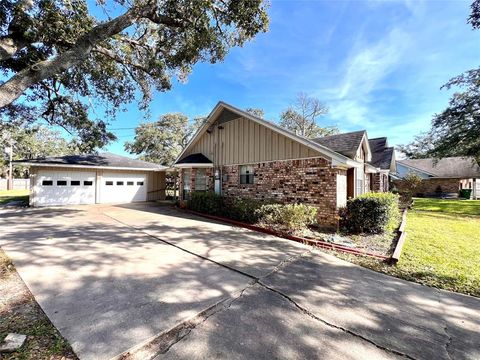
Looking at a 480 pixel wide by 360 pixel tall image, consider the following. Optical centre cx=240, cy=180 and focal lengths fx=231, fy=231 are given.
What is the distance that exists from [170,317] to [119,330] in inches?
23.1

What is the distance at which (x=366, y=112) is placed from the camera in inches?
899

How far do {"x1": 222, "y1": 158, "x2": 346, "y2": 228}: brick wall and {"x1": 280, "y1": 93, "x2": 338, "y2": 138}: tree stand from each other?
923 inches

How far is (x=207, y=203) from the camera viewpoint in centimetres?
1169

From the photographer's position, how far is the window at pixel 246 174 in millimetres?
11078

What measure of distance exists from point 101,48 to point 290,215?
8949 millimetres

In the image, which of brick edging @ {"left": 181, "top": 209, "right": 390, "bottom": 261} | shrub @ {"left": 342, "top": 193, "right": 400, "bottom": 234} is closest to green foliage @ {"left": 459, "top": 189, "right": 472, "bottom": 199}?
shrub @ {"left": 342, "top": 193, "right": 400, "bottom": 234}

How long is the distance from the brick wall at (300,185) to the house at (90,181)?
9.58 meters

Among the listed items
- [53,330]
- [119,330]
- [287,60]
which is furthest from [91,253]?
[287,60]

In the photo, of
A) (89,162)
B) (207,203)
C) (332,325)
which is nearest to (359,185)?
(207,203)

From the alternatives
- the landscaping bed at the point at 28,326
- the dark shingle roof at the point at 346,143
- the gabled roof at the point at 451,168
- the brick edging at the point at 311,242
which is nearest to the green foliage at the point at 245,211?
the brick edging at the point at 311,242

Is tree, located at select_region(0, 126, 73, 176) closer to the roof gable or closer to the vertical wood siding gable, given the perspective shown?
the vertical wood siding gable

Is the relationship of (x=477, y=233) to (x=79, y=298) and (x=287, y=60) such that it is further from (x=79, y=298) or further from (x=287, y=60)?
(x=79, y=298)

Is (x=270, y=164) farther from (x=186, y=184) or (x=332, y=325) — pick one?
(x=332, y=325)

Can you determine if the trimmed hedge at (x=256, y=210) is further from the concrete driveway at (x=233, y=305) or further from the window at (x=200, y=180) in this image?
the concrete driveway at (x=233, y=305)
